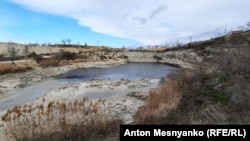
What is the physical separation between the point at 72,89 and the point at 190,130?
2275 cm

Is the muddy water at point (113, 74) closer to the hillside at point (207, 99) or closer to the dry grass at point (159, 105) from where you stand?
the hillside at point (207, 99)

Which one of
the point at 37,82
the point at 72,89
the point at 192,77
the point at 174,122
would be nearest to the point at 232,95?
the point at 174,122

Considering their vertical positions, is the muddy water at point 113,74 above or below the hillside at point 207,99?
below

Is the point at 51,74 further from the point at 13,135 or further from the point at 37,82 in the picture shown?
the point at 13,135

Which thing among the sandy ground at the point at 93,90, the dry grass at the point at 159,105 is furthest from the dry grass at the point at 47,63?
the dry grass at the point at 159,105

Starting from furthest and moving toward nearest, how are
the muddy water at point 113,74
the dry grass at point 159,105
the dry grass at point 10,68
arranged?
the dry grass at point 10,68 < the muddy water at point 113,74 < the dry grass at point 159,105

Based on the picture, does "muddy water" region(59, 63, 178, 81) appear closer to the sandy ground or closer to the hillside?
the sandy ground

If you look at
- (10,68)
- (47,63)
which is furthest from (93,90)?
(47,63)

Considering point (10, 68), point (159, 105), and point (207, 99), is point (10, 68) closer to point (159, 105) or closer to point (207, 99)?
point (159, 105)

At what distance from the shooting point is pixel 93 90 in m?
29.7

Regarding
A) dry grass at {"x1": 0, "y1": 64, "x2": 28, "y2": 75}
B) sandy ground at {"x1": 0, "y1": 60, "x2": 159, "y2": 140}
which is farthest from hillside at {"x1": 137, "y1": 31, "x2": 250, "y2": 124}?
dry grass at {"x1": 0, "y1": 64, "x2": 28, "y2": 75}

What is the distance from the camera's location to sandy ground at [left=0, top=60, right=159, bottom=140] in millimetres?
20500

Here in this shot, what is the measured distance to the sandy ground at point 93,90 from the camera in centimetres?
2050

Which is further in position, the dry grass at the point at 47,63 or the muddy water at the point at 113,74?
the dry grass at the point at 47,63
